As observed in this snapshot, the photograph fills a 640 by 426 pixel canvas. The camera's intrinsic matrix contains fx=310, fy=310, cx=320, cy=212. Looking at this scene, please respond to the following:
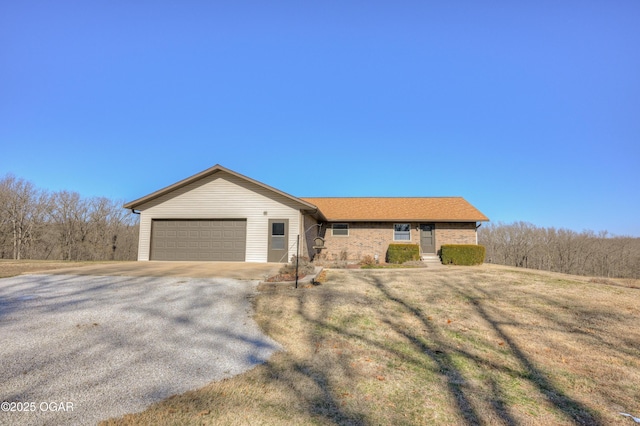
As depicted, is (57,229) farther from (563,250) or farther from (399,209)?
(563,250)

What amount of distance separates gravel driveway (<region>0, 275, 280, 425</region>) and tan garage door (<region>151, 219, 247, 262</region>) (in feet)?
25.5

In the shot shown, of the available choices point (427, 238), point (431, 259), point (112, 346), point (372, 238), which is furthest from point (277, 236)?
point (112, 346)

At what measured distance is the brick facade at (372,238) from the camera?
19.2 metres

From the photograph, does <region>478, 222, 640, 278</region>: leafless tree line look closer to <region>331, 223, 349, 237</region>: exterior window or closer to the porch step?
the porch step

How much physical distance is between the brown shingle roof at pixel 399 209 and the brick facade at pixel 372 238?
0.56 m

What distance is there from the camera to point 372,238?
66.0ft

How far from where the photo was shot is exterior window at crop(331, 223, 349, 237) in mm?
20422

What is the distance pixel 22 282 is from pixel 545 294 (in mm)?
14989

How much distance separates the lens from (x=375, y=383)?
12.6 feet

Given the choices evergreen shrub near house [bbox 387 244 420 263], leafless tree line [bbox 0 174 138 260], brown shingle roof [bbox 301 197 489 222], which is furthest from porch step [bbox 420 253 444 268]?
leafless tree line [bbox 0 174 138 260]

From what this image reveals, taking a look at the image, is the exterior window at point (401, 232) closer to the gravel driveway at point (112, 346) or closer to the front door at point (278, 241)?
the front door at point (278, 241)

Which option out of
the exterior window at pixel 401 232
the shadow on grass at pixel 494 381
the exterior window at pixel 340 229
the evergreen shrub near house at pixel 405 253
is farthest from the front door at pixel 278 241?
the shadow on grass at pixel 494 381

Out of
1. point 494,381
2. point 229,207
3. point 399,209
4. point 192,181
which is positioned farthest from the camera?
point 399,209

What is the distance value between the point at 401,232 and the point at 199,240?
39.8 feet
